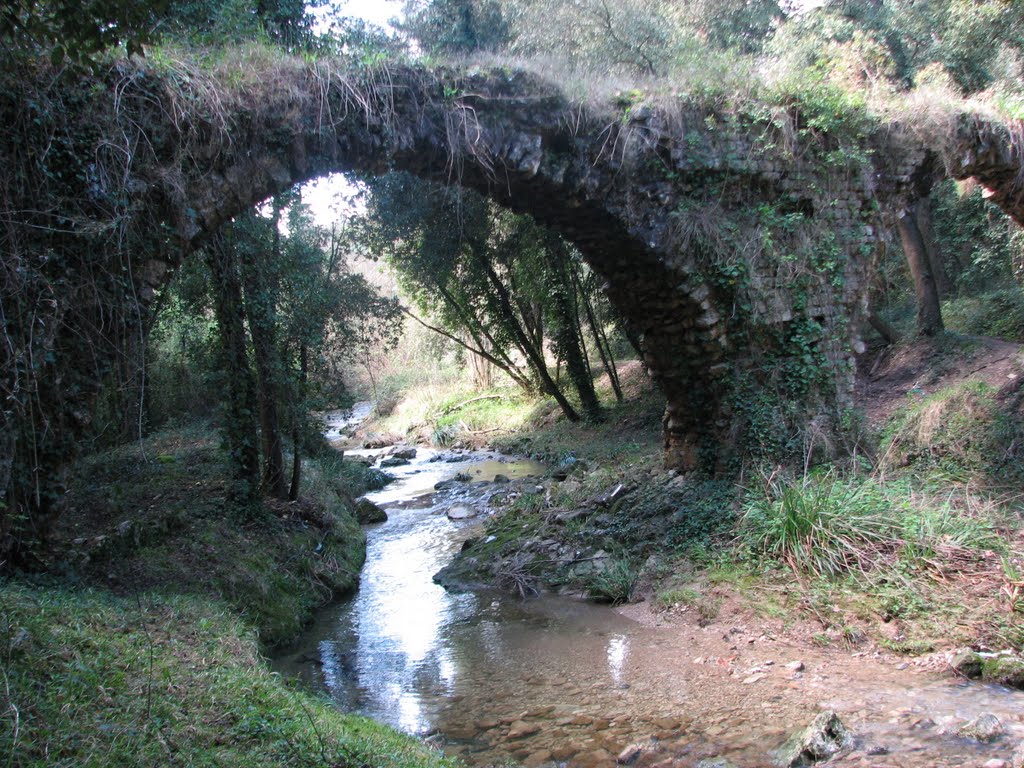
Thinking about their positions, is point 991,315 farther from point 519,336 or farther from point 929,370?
point 519,336

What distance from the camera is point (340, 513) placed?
9.86 meters

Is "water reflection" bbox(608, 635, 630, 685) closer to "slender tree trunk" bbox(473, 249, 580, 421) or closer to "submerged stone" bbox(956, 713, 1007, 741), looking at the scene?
"submerged stone" bbox(956, 713, 1007, 741)

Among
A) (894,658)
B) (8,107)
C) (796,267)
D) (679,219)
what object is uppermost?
(8,107)

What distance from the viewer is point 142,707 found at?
2.96 m

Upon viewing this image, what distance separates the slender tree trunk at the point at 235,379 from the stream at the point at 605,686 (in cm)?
177

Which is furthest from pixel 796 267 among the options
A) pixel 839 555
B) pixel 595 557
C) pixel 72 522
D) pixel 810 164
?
pixel 72 522

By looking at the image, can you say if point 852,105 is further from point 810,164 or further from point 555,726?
point 555,726

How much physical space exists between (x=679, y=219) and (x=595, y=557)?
3.62 m

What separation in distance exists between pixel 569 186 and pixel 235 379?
4077mm

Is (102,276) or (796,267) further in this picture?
(796,267)

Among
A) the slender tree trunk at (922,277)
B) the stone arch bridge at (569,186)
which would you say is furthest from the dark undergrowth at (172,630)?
the slender tree trunk at (922,277)

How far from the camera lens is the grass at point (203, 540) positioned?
5945 mm

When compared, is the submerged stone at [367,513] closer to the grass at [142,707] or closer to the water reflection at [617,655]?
the water reflection at [617,655]

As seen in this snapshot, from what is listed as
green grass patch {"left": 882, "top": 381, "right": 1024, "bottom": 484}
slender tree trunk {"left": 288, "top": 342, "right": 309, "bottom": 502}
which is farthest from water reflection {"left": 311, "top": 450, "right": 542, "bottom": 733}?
green grass patch {"left": 882, "top": 381, "right": 1024, "bottom": 484}
